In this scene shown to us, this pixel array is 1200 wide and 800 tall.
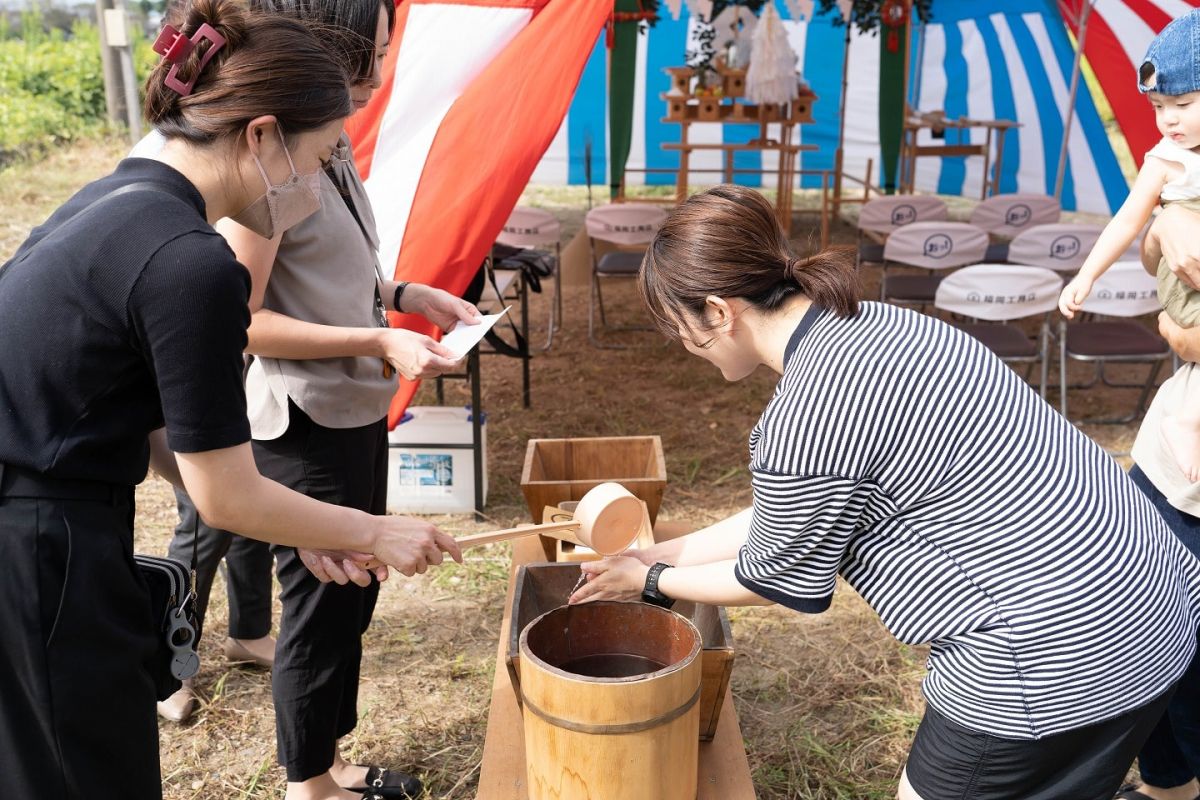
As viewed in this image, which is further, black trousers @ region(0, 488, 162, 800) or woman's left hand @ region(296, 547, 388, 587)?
woman's left hand @ region(296, 547, 388, 587)

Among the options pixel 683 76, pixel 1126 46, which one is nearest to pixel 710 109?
pixel 683 76

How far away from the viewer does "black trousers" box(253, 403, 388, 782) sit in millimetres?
1698

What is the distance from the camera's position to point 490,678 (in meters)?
2.63

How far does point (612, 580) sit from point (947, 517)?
0.51m

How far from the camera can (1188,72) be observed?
5.68 feet

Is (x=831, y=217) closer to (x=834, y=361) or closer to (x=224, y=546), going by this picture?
(x=224, y=546)

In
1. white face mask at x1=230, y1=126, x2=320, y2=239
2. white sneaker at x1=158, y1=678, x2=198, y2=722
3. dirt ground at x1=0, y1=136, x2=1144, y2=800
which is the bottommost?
dirt ground at x1=0, y1=136, x2=1144, y2=800

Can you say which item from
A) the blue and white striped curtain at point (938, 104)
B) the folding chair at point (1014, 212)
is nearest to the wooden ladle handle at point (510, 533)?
the folding chair at point (1014, 212)

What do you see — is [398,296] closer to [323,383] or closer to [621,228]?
[323,383]

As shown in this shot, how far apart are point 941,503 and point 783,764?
132 cm

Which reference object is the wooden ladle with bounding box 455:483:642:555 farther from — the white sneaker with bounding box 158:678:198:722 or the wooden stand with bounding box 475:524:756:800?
the white sneaker with bounding box 158:678:198:722

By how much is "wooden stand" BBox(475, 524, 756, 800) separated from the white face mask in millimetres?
753

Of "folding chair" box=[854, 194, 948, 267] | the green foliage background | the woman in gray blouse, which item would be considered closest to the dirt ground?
the woman in gray blouse

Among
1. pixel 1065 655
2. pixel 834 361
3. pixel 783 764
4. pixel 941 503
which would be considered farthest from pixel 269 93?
pixel 783 764
